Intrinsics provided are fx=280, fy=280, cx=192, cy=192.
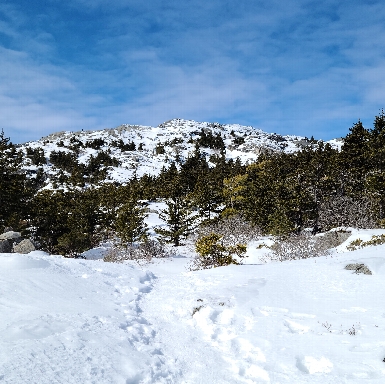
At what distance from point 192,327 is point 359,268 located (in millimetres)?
5671

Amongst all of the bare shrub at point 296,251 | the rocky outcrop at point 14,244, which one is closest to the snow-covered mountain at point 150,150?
the rocky outcrop at point 14,244

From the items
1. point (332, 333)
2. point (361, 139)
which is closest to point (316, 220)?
point (361, 139)

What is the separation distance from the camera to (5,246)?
15664mm

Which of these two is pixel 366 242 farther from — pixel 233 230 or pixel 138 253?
pixel 138 253

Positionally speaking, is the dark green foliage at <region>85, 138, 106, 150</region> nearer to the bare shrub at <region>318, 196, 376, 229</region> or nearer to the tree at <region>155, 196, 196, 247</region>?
the tree at <region>155, 196, 196, 247</region>

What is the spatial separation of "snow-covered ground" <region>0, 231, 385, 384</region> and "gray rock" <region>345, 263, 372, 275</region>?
0.18 m

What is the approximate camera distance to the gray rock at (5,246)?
15349 mm

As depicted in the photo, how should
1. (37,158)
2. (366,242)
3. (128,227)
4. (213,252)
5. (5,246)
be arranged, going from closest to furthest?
(213,252)
(366,242)
(5,246)
(128,227)
(37,158)

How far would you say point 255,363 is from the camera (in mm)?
4250

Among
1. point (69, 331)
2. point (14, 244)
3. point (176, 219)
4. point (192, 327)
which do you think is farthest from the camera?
point (176, 219)

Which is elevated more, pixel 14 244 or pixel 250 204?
pixel 250 204

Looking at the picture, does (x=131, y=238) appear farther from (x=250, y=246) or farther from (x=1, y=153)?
(x=1, y=153)

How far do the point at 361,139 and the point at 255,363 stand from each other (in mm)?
29123

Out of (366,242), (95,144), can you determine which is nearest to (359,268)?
(366,242)
